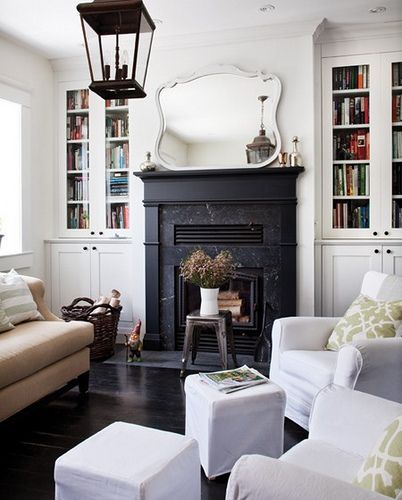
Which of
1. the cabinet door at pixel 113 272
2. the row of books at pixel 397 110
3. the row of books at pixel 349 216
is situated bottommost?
the cabinet door at pixel 113 272

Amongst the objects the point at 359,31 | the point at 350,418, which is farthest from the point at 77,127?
the point at 350,418

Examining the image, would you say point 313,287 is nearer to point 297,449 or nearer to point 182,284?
point 182,284

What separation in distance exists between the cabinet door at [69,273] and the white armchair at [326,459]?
11.8 ft

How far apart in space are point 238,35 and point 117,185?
1795 millimetres

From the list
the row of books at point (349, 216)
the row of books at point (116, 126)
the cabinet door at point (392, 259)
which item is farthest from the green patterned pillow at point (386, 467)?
the row of books at point (116, 126)

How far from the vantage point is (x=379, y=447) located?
1396 mm

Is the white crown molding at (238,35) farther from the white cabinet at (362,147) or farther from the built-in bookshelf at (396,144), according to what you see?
the built-in bookshelf at (396,144)

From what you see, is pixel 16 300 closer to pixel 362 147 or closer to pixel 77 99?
pixel 77 99

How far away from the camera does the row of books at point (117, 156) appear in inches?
199

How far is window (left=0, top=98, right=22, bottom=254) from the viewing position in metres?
4.80

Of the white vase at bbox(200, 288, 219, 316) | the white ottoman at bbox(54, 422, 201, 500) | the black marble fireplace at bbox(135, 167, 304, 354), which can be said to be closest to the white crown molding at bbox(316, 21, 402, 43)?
the black marble fireplace at bbox(135, 167, 304, 354)

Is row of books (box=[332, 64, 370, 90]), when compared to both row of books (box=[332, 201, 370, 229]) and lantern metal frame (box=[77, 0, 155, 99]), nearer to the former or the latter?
row of books (box=[332, 201, 370, 229])

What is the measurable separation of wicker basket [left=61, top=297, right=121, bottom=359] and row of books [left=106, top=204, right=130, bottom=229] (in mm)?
926

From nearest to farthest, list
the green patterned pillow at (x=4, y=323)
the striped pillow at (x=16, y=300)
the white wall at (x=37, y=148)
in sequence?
the green patterned pillow at (x=4, y=323) < the striped pillow at (x=16, y=300) < the white wall at (x=37, y=148)
